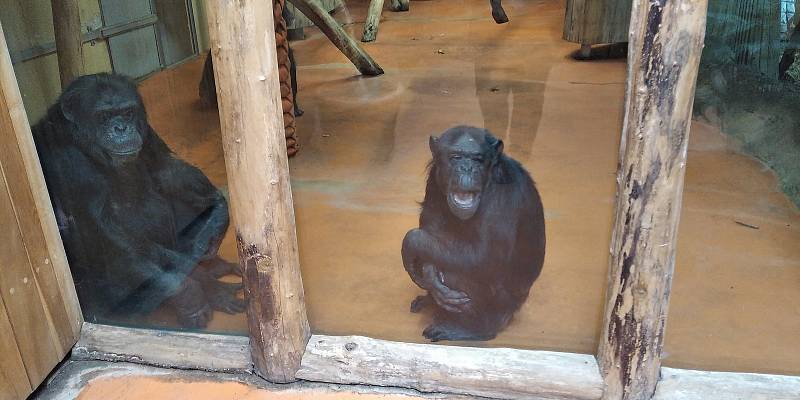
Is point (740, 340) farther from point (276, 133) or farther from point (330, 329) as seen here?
point (276, 133)

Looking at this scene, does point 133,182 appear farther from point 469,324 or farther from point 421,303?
point 469,324

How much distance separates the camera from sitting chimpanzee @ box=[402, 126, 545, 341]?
1.70 metres

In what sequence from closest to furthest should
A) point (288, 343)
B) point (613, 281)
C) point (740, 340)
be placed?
point (613, 281), point (288, 343), point (740, 340)

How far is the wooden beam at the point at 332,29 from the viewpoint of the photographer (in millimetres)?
3973

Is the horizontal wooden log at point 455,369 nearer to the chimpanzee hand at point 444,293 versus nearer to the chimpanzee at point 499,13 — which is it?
the chimpanzee hand at point 444,293

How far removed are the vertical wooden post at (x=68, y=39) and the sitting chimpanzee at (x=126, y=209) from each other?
5cm

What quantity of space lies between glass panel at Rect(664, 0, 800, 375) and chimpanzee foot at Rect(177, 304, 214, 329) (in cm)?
152

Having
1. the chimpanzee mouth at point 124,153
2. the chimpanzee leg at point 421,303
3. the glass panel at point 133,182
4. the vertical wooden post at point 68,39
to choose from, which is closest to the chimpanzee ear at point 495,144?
the chimpanzee leg at point 421,303

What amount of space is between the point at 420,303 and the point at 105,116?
1.20 metres

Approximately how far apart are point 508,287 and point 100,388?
1.32 metres

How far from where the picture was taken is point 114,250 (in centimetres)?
205

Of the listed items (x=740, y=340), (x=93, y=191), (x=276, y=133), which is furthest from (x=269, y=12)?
(x=740, y=340)

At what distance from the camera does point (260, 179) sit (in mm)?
1576

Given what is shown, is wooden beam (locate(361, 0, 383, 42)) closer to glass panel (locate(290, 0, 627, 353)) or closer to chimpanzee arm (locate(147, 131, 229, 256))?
glass panel (locate(290, 0, 627, 353))
